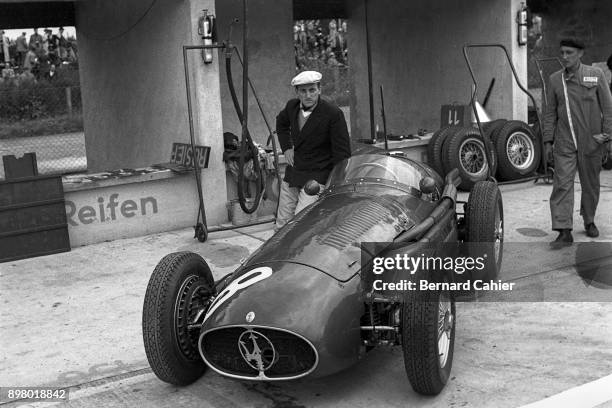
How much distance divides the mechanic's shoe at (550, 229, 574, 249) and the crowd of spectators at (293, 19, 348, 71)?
46.3 feet

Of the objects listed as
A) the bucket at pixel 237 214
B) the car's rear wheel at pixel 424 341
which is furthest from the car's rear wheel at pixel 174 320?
the bucket at pixel 237 214

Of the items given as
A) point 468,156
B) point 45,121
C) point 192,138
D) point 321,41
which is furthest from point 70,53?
point 192,138

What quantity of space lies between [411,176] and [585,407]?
6.90 feet

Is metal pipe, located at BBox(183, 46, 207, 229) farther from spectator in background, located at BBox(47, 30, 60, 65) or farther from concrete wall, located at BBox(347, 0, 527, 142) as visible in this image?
spectator in background, located at BBox(47, 30, 60, 65)

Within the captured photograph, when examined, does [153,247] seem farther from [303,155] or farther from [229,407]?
[229,407]

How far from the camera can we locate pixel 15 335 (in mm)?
6066

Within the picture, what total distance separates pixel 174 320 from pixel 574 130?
4475 mm

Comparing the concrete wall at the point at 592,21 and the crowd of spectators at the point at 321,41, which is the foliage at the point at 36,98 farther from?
the concrete wall at the point at 592,21

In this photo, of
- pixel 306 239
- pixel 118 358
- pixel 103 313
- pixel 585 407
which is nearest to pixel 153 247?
pixel 103 313

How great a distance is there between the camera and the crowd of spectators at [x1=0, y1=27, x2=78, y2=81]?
20.2 m

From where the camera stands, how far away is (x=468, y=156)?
10.4 metres

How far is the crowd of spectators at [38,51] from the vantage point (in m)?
20.2

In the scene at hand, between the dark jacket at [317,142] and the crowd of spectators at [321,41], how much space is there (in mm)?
14760

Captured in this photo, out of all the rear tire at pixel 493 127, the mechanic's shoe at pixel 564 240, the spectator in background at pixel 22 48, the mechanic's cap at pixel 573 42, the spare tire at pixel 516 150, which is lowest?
the mechanic's shoe at pixel 564 240
